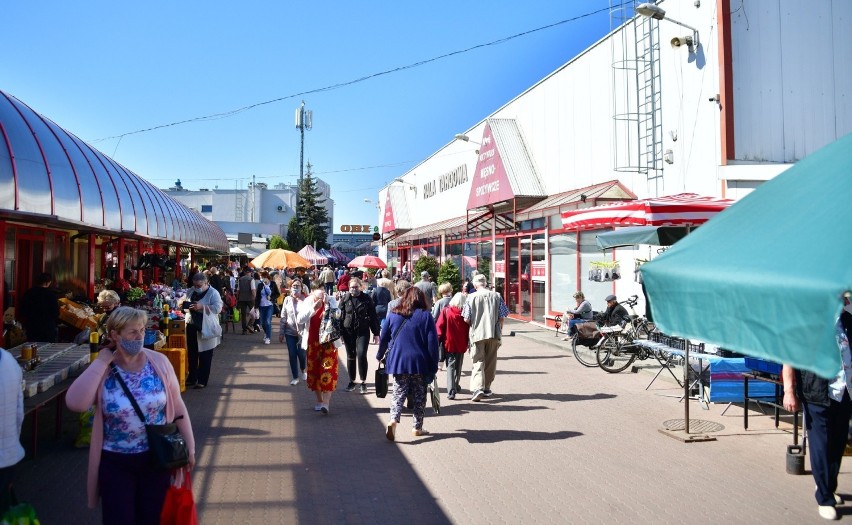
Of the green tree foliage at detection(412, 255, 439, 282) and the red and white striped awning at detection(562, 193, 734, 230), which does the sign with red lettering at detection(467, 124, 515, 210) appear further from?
the red and white striped awning at detection(562, 193, 734, 230)

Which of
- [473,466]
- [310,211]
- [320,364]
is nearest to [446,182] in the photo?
[320,364]

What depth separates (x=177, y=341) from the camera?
987 cm

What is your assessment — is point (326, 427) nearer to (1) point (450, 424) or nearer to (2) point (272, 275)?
(1) point (450, 424)

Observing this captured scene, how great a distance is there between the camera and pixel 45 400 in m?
6.16

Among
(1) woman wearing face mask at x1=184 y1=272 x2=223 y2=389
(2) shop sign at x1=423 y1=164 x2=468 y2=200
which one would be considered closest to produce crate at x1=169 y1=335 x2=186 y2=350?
(1) woman wearing face mask at x1=184 y1=272 x2=223 y2=389

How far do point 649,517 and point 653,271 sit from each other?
264 cm

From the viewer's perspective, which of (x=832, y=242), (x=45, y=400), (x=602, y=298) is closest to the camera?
(x=832, y=242)

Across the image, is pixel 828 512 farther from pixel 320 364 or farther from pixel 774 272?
pixel 320 364

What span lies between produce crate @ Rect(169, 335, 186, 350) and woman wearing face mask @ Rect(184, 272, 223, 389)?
0.64 feet

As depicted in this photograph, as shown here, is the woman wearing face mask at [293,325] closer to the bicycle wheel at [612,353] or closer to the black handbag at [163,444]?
the bicycle wheel at [612,353]

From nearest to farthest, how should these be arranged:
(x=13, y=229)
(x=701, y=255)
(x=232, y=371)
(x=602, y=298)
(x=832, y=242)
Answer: (x=832, y=242)
(x=701, y=255)
(x=13, y=229)
(x=232, y=371)
(x=602, y=298)

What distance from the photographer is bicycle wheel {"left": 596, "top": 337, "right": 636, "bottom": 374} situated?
38.7ft

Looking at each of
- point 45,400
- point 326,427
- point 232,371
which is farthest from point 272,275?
point 45,400

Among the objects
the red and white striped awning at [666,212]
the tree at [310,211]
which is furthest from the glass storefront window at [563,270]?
the tree at [310,211]
